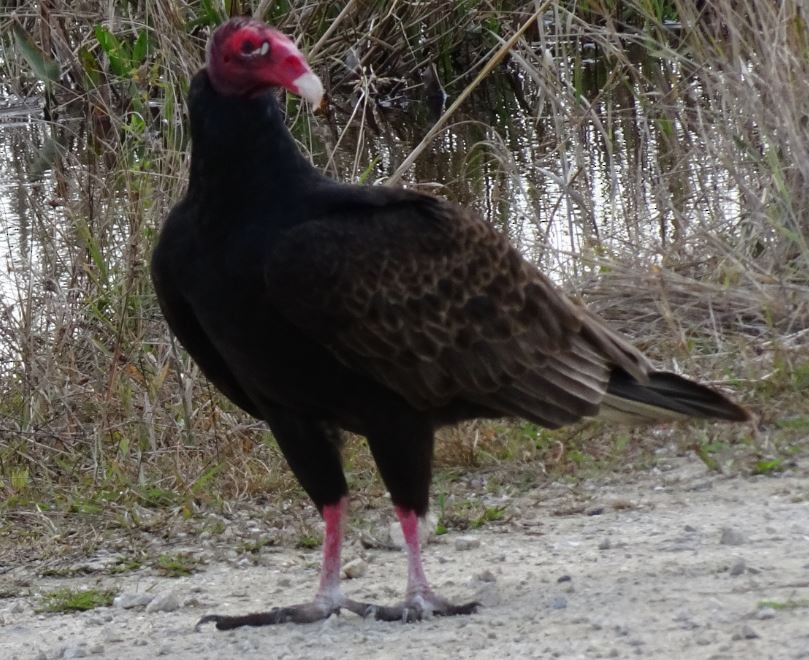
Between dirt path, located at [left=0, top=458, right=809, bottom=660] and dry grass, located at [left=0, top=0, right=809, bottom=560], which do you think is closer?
dirt path, located at [left=0, top=458, right=809, bottom=660]

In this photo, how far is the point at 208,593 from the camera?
14.5 feet

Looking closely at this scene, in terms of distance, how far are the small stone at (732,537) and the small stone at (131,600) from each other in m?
1.52

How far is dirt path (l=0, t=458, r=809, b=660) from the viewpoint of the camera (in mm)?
3412

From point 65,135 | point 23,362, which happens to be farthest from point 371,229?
point 65,135

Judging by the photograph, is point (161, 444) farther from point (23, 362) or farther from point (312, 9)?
point (312, 9)

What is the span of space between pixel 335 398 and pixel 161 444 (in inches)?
81.1

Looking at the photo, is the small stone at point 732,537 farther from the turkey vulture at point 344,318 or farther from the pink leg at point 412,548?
the pink leg at point 412,548

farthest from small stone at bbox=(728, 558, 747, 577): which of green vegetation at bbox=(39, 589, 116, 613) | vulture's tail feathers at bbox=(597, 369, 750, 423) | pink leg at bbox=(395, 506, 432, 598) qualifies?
green vegetation at bbox=(39, 589, 116, 613)

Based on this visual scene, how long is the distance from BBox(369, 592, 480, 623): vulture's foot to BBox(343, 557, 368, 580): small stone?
1.76 feet

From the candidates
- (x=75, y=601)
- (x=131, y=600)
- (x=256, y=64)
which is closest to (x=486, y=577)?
(x=131, y=600)

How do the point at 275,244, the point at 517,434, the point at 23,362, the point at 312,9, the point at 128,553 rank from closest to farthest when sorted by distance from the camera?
the point at 275,244
the point at 128,553
the point at 517,434
the point at 23,362
the point at 312,9

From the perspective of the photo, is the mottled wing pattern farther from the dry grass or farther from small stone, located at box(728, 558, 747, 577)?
the dry grass

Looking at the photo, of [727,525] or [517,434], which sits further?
[517,434]

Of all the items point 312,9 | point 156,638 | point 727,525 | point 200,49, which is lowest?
point 156,638
